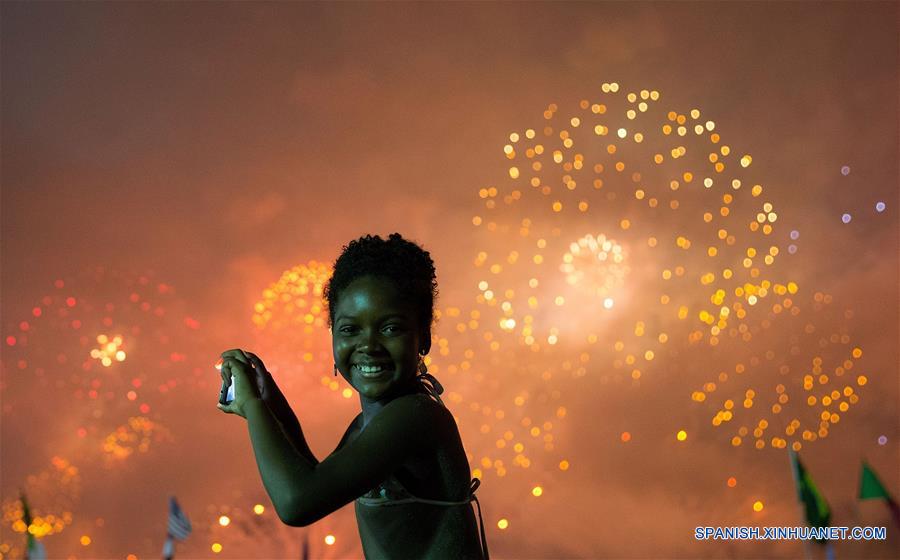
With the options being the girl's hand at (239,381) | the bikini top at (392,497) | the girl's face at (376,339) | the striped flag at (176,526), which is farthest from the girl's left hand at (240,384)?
the striped flag at (176,526)

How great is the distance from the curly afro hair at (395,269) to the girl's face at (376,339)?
0.02 meters

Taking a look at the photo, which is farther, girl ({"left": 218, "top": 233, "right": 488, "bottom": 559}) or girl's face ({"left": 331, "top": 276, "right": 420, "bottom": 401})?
girl's face ({"left": 331, "top": 276, "right": 420, "bottom": 401})

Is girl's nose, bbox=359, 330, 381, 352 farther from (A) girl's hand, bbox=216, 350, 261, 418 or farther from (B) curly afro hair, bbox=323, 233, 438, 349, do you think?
(A) girl's hand, bbox=216, 350, 261, 418

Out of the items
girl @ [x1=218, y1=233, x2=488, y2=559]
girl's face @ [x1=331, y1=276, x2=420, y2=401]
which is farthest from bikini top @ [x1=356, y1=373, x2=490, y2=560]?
girl's face @ [x1=331, y1=276, x2=420, y2=401]

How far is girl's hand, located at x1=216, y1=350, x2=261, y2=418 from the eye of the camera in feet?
4.82

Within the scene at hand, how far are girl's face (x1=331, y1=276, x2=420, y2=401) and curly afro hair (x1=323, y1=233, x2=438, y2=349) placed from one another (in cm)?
2

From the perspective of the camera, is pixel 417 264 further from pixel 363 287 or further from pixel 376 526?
pixel 376 526

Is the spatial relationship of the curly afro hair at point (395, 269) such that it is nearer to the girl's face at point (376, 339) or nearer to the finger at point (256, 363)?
the girl's face at point (376, 339)

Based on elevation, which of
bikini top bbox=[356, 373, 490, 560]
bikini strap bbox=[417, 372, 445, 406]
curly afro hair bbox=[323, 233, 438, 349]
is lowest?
bikini top bbox=[356, 373, 490, 560]

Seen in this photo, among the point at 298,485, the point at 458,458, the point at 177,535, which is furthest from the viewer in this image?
the point at 177,535

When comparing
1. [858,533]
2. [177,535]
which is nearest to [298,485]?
[177,535]

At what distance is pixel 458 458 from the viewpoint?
61.5 inches

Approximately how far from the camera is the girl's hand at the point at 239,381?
147 centimetres

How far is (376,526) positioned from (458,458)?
0.18 meters
